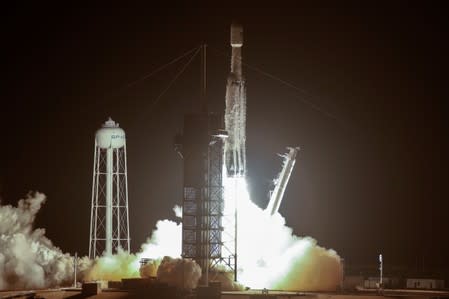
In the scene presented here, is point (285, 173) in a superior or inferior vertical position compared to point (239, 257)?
superior

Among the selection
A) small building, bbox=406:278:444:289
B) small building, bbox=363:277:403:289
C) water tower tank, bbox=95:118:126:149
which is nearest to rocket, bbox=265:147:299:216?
small building, bbox=363:277:403:289

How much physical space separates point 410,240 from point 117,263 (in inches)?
1596

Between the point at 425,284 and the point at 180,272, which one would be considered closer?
the point at 180,272

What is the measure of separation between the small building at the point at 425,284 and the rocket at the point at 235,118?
1929 centimetres

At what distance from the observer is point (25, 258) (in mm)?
81562

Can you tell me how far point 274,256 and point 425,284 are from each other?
16.5 metres

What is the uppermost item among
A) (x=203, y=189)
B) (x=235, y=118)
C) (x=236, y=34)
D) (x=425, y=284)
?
(x=236, y=34)

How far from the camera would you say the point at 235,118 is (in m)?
76.4

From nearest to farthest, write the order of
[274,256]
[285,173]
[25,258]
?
[285,173] → [274,256] → [25,258]

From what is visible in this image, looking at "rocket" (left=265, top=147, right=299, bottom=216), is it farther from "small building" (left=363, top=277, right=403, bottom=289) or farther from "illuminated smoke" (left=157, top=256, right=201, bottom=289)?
"small building" (left=363, top=277, right=403, bottom=289)

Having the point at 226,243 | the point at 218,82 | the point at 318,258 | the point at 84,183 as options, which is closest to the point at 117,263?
the point at 226,243

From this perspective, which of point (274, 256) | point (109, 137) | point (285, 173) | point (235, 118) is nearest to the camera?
point (235, 118)

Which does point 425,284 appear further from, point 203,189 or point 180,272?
point 180,272

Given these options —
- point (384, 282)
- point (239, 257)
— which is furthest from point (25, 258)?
point (384, 282)
